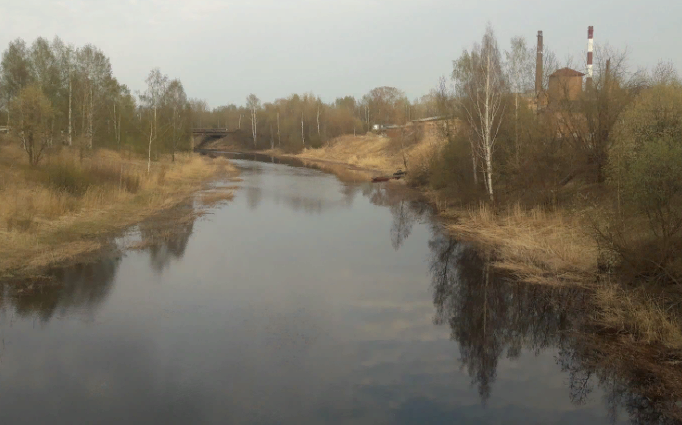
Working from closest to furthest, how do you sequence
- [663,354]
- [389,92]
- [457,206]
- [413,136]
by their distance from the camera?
[663,354] → [457,206] → [413,136] → [389,92]

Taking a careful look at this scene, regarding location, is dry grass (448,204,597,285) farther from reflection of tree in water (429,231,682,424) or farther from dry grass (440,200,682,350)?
reflection of tree in water (429,231,682,424)

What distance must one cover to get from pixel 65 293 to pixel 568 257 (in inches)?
411

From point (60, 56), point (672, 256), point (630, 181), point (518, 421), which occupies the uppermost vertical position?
point (60, 56)

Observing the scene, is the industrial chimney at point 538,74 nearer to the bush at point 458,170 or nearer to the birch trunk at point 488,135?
the birch trunk at point 488,135

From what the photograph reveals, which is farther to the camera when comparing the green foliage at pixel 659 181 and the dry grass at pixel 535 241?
the dry grass at pixel 535 241

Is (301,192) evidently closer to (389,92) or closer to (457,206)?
(457,206)

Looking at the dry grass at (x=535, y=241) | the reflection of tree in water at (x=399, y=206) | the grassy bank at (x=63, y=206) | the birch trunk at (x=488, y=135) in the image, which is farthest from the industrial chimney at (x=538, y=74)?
the grassy bank at (x=63, y=206)

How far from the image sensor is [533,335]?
8.52 metres

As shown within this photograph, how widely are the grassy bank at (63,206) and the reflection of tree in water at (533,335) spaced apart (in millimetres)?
8929

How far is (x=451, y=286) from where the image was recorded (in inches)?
449

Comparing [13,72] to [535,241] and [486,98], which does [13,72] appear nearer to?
[486,98]

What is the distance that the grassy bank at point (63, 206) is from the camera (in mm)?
12938

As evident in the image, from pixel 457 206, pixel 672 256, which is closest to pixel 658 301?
pixel 672 256

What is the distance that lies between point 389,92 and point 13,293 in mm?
88673
